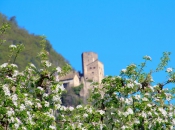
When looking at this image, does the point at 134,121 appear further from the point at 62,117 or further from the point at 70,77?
the point at 70,77

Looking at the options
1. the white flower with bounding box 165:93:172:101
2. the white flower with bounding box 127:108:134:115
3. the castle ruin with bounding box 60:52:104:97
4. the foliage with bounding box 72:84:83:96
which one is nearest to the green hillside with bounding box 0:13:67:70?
the castle ruin with bounding box 60:52:104:97

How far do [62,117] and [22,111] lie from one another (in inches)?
97.4

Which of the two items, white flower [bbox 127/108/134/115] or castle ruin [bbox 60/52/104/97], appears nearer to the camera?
white flower [bbox 127/108/134/115]

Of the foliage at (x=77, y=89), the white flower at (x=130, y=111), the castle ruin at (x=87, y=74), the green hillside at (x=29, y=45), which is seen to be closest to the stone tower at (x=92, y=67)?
the castle ruin at (x=87, y=74)

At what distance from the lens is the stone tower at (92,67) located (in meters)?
130

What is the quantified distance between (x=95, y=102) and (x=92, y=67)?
372 ft

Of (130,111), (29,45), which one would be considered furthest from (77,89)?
(130,111)

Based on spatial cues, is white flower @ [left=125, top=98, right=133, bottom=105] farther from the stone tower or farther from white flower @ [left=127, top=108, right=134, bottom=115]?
the stone tower

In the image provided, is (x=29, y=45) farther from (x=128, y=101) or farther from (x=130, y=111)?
(x=130, y=111)

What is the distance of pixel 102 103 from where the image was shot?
18.7 m

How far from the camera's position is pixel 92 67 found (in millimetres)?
132250

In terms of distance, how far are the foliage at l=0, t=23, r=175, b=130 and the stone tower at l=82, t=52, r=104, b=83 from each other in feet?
357

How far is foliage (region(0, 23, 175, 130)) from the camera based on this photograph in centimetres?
1688

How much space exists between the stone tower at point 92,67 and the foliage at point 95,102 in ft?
357
